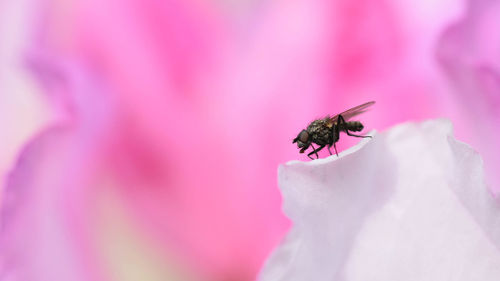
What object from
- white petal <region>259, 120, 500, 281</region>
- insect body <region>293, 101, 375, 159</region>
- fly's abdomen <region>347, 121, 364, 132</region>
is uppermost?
insect body <region>293, 101, 375, 159</region>

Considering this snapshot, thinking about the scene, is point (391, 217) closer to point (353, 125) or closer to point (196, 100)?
point (353, 125)

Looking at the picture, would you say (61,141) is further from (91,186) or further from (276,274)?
(276,274)

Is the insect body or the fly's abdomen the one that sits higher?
the insect body

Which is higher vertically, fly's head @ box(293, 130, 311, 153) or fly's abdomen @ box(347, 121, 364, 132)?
fly's head @ box(293, 130, 311, 153)

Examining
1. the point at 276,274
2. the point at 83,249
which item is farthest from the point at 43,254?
the point at 276,274

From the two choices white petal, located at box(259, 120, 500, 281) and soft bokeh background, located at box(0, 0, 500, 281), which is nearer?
white petal, located at box(259, 120, 500, 281)

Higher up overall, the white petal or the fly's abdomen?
the fly's abdomen

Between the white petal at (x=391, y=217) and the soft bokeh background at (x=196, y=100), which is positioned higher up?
the soft bokeh background at (x=196, y=100)

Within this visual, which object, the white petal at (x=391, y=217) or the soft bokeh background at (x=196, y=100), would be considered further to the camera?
the soft bokeh background at (x=196, y=100)
